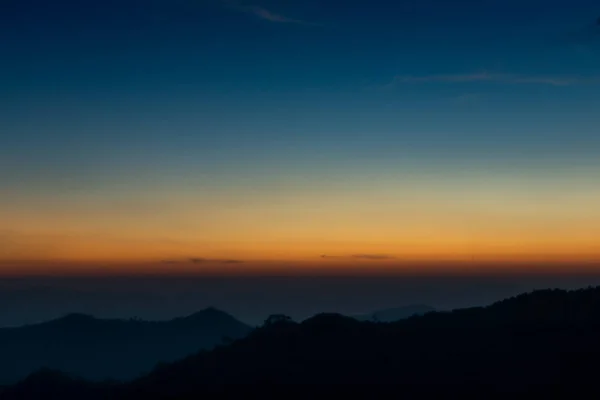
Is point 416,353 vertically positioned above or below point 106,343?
above

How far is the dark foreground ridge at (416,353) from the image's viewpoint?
35.0 m

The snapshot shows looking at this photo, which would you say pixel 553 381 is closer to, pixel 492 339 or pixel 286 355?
pixel 492 339

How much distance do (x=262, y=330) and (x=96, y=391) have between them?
46.1ft

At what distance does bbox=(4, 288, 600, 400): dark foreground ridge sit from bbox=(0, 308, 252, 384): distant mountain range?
3072 inches

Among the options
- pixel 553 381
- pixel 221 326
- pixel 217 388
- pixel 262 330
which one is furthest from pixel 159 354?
pixel 553 381

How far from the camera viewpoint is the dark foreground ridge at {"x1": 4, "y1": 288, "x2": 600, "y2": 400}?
115ft

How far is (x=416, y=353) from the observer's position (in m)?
39.5

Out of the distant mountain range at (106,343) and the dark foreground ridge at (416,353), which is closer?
the dark foreground ridge at (416,353)

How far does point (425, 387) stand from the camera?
3406 cm

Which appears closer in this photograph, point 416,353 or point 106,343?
point 416,353

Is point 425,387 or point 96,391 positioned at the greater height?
point 425,387

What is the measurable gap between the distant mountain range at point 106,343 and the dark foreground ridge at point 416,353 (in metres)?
78.0

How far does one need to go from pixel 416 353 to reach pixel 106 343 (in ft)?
364

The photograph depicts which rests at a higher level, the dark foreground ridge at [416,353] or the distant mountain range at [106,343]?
the dark foreground ridge at [416,353]
